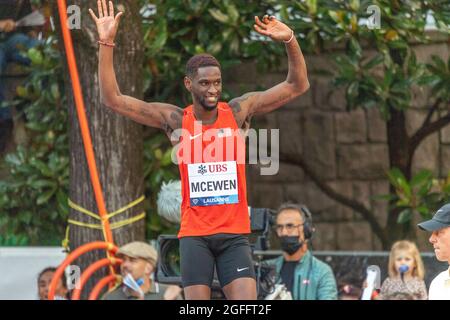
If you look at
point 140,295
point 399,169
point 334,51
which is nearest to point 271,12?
point 334,51

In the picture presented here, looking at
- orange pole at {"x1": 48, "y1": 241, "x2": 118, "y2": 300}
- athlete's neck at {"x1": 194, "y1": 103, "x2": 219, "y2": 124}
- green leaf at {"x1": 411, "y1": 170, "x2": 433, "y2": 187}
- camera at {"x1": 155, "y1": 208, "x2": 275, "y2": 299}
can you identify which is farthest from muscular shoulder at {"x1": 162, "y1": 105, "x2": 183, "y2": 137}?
green leaf at {"x1": 411, "y1": 170, "x2": 433, "y2": 187}

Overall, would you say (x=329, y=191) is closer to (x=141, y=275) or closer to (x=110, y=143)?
(x=110, y=143)

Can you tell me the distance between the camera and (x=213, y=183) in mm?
6570

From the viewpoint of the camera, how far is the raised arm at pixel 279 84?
255 inches

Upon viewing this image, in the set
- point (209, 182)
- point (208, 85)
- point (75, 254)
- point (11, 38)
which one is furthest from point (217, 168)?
point (11, 38)

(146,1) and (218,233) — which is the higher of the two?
(146,1)

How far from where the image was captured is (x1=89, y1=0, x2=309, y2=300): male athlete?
6.59 meters

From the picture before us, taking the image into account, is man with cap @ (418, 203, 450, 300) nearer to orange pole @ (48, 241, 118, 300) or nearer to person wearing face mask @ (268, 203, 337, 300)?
person wearing face mask @ (268, 203, 337, 300)

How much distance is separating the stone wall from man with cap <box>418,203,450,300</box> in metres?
4.65

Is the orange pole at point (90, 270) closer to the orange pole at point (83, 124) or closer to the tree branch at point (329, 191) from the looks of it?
the orange pole at point (83, 124)

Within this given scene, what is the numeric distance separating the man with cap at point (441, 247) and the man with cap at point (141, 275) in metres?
2.78
